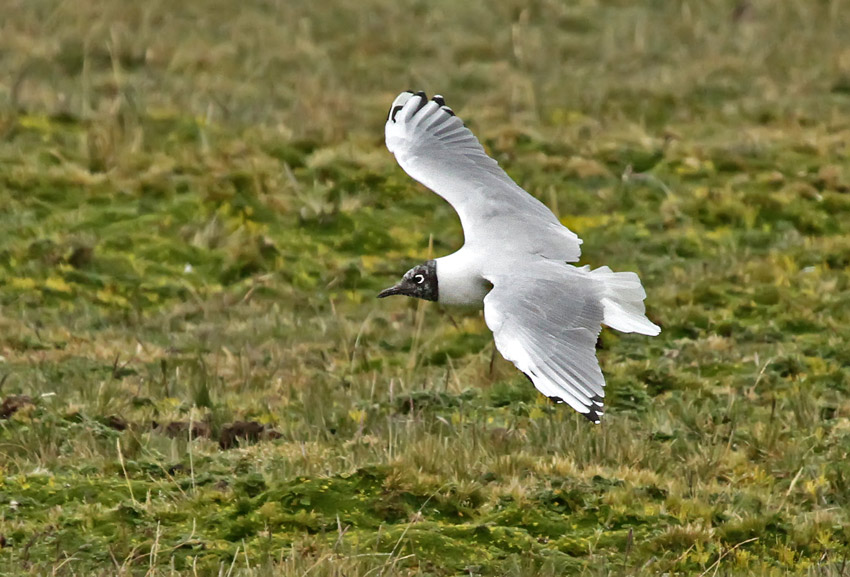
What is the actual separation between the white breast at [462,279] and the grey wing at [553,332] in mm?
335

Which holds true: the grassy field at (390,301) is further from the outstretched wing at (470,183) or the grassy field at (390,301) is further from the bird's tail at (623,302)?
the outstretched wing at (470,183)

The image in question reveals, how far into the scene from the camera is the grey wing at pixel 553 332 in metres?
5.83

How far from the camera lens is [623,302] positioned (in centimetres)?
694

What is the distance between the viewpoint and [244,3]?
16.8 metres

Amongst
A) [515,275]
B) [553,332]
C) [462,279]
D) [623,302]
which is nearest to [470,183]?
[462,279]

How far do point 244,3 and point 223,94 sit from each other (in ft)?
9.76

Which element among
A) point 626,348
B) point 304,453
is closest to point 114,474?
point 304,453

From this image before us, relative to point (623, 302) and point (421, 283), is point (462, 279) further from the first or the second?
point (623, 302)

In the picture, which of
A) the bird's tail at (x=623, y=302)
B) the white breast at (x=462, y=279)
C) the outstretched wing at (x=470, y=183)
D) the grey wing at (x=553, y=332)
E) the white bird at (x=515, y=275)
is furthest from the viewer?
the outstretched wing at (x=470, y=183)

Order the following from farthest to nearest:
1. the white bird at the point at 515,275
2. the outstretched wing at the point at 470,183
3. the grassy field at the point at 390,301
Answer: the outstretched wing at the point at 470,183 → the grassy field at the point at 390,301 → the white bird at the point at 515,275

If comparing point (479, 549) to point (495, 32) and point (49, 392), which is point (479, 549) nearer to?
point (49, 392)

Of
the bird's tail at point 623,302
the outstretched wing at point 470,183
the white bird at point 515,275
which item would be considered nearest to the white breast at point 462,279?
the white bird at point 515,275

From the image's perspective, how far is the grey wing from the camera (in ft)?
19.1

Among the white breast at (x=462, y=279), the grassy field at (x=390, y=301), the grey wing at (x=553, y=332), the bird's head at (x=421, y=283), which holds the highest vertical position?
the grey wing at (x=553, y=332)
